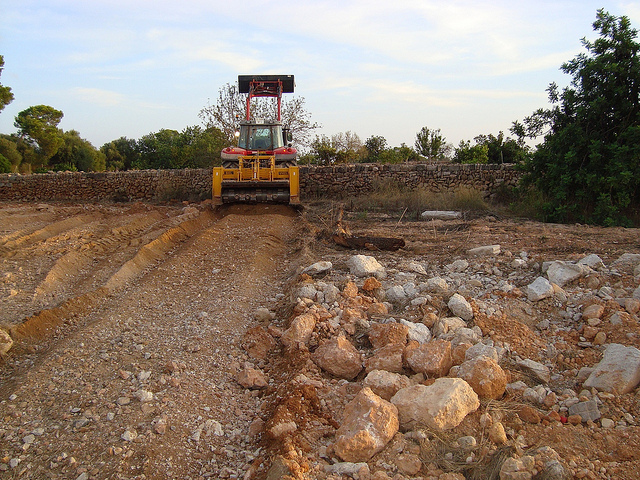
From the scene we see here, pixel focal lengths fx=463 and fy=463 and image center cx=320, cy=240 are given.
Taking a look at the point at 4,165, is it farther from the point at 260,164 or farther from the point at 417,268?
the point at 417,268

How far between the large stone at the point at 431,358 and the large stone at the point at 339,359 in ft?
1.29

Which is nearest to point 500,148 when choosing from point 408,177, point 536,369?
point 408,177

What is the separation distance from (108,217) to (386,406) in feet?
36.8

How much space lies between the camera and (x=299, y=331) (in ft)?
13.1

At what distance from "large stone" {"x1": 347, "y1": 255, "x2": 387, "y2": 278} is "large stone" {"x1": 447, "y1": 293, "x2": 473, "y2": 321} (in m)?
1.21

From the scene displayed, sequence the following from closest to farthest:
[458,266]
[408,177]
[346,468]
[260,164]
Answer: [346,468], [458,266], [260,164], [408,177]

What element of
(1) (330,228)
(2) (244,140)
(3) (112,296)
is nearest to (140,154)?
(2) (244,140)

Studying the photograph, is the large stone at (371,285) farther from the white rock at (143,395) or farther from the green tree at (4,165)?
the green tree at (4,165)

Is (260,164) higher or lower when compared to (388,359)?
higher

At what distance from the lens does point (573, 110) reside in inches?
411

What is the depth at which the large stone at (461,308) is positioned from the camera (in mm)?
4207

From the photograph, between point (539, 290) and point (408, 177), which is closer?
point (539, 290)

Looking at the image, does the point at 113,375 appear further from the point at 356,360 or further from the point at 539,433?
the point at 539,433

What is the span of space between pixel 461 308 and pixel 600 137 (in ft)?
26.0
